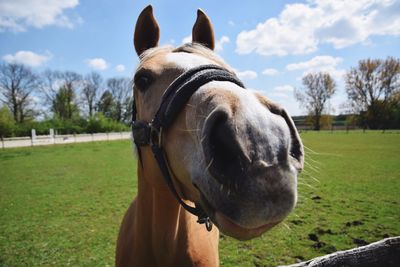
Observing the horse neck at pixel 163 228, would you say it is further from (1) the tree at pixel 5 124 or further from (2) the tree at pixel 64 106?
(2) the tree at pixel 64 106

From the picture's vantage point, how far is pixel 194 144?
1.49 meters

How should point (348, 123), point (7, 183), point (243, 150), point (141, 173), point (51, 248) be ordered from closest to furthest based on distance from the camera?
point (243, 150), point (141, 173), point (51, 248), point (7, 183), point (348, 123)

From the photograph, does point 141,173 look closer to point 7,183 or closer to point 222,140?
point 222,140

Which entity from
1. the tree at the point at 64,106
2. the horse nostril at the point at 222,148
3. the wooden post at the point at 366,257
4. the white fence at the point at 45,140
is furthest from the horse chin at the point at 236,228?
the tree at the point at 64,106

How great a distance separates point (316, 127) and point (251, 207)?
233 feet

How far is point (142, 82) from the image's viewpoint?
6.88 feet

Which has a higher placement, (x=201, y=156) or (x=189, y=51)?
(x=189, y=51)

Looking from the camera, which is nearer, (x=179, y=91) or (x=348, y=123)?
(x=179, y=91)

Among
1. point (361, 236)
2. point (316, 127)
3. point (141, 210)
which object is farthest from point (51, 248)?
point (316, 127)

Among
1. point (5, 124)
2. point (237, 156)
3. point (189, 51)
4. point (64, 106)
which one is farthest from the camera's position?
point (64, 106)

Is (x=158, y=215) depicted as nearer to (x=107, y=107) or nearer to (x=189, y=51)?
(x=189, y=51)

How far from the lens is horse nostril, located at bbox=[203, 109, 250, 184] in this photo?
47.4 inches

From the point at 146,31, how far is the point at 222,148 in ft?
6.75

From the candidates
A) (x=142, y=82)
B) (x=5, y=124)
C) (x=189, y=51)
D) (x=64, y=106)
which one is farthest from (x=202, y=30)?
(x=64, y=106)
